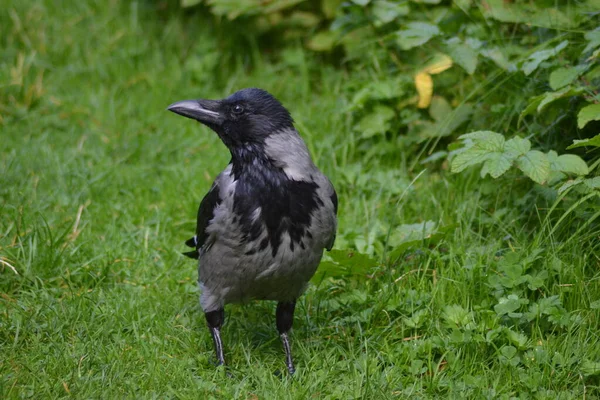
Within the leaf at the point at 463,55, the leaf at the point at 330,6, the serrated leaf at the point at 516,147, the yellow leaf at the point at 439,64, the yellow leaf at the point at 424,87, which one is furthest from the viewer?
the leaf at the point at 330,6

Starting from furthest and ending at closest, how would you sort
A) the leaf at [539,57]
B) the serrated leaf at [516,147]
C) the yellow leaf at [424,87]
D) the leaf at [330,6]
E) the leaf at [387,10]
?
1. the leaf at [330,6]
2. the leaf at [387,10]
3. the yellow leaf at [424,87]
4. the leaf at [539,57]
5. the serrated leaf at [516,147]

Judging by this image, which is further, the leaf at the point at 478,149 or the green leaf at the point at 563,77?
the green leaf at the point at 563,77

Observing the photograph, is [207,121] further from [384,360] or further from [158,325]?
[384,360]

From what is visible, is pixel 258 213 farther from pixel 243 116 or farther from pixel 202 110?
pixel 202 110

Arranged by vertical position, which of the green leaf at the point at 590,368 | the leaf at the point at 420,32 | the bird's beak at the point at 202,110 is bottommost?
the green leaf at the point at 590,368

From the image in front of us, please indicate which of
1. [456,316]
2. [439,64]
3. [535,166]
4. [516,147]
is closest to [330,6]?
[439,64]

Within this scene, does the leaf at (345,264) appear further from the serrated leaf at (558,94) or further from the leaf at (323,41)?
the leaf at (323,41)

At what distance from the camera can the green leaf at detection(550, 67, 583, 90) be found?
156 inches

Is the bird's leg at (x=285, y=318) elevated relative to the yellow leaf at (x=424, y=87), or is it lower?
lower

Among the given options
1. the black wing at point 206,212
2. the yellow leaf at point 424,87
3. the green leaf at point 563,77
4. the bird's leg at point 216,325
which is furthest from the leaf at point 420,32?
the bird's leg at point 216,325

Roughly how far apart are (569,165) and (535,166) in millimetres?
195

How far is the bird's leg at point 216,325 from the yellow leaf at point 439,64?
2242 millimetres

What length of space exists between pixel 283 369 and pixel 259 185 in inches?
35.6

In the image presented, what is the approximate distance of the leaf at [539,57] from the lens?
3.93 m
